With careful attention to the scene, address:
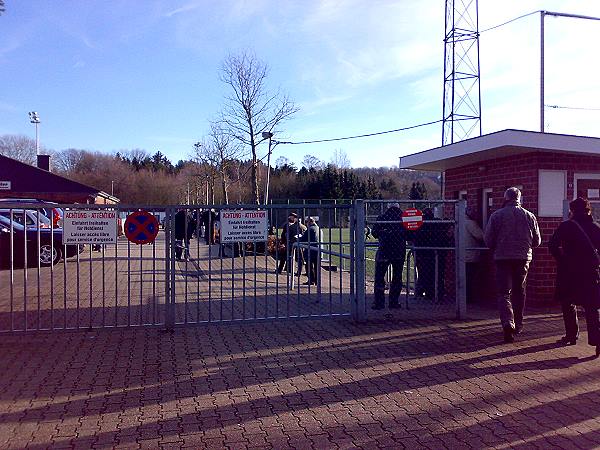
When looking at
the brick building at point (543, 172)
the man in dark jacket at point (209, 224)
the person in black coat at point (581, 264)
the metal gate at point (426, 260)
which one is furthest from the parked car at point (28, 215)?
the brick building at point (543, 172)

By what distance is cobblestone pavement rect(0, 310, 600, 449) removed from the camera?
503cm

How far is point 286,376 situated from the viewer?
6609 mm

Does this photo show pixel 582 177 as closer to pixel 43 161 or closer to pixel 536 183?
pixel 536 183

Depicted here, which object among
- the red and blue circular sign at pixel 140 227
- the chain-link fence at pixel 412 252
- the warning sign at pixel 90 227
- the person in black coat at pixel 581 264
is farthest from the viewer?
the chain-link fence at pixel 412 252

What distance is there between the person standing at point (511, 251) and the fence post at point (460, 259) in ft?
3.88

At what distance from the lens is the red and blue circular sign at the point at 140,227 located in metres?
8.48

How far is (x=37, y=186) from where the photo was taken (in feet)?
122

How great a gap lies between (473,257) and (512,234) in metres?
2.69

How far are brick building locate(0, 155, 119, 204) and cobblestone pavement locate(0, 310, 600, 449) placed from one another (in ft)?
98.4

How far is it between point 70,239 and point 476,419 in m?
5.48

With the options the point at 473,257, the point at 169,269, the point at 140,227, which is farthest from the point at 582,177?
the point at 140,227

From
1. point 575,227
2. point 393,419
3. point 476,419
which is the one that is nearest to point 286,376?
point 393,419

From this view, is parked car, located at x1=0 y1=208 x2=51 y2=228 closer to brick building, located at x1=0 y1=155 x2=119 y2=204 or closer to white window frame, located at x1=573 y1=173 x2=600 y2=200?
white window frame, located at x1=573 y1=173 x2=600 y2=200

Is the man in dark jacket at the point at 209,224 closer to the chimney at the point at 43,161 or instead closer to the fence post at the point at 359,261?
the fence post at the point at 359,261
